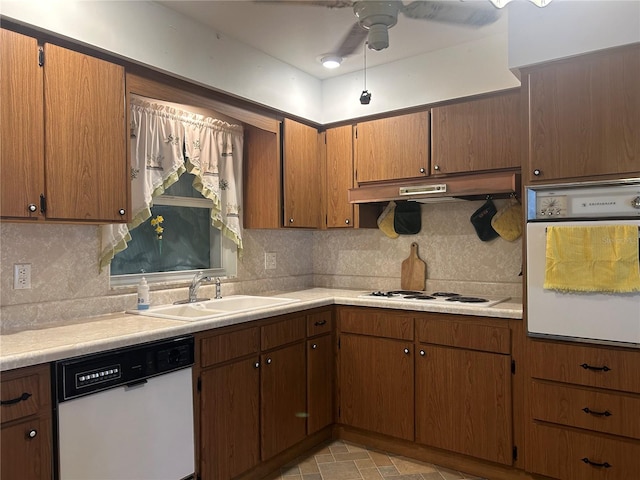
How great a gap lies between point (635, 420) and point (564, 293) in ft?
2.12

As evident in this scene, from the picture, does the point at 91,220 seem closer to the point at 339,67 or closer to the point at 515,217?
the point at 339,67

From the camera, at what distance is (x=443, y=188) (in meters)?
2.95

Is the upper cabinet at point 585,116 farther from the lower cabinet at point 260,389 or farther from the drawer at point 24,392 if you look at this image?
the drawer at point 24,392

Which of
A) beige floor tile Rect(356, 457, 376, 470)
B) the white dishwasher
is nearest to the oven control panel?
beige floor tile Rect(356, 457, 376, 470)

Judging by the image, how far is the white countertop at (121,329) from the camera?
65.3 inches

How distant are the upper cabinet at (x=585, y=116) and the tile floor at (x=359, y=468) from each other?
1789 millimetres

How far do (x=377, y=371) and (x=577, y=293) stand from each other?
130 cm

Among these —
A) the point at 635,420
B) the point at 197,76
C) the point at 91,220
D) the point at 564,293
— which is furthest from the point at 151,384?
the point at 635,420

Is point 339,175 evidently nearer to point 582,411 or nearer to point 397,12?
point 397,12

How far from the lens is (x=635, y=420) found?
214 centimetres

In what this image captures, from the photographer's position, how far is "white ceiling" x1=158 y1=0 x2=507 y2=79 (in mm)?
2500

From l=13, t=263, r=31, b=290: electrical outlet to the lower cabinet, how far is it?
871 mm

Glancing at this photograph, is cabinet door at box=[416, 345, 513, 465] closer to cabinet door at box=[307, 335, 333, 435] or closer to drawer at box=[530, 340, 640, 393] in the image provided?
drawer at box=[530, 340, 640, 393]

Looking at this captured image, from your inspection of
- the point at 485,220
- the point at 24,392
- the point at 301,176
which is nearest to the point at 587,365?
the point at 485,220
